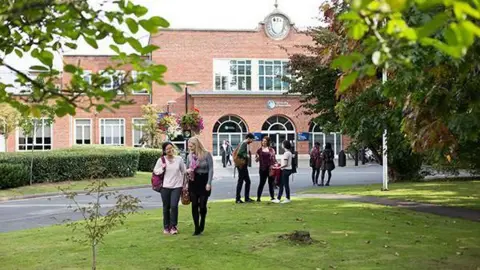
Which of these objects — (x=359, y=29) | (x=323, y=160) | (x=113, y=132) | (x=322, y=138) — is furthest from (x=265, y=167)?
(x=322, y=138)

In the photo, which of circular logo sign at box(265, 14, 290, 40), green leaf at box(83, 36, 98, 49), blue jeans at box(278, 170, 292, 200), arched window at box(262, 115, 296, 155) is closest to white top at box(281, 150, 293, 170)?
blue jeans at box(278, 170, 292, 200)

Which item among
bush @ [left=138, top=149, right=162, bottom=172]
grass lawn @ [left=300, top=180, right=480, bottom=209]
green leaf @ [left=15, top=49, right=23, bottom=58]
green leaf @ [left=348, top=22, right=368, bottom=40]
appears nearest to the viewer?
green leaf @ [left=348, top=22, right=368, bottom=40]

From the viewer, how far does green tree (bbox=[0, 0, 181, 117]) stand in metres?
2.95

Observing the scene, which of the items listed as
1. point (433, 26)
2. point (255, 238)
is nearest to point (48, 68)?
point (433, 26)

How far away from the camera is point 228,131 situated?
4912 centimetres

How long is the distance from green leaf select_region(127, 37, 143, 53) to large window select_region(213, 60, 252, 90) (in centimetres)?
4643

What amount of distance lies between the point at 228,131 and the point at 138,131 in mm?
7667

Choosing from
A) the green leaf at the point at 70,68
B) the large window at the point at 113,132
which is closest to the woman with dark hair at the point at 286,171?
the green leaf at the point at 70,68

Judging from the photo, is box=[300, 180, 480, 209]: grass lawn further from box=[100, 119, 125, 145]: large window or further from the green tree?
box=[100, 119, 125, 145]: large window

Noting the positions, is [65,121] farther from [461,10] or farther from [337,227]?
[461,10]

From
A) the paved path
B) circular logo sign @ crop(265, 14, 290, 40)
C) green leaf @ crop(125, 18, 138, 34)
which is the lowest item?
the paved path

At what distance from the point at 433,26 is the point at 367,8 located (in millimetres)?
267

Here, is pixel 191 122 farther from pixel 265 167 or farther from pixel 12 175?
pixel 265 167

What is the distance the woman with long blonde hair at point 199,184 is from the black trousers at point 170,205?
266mm
